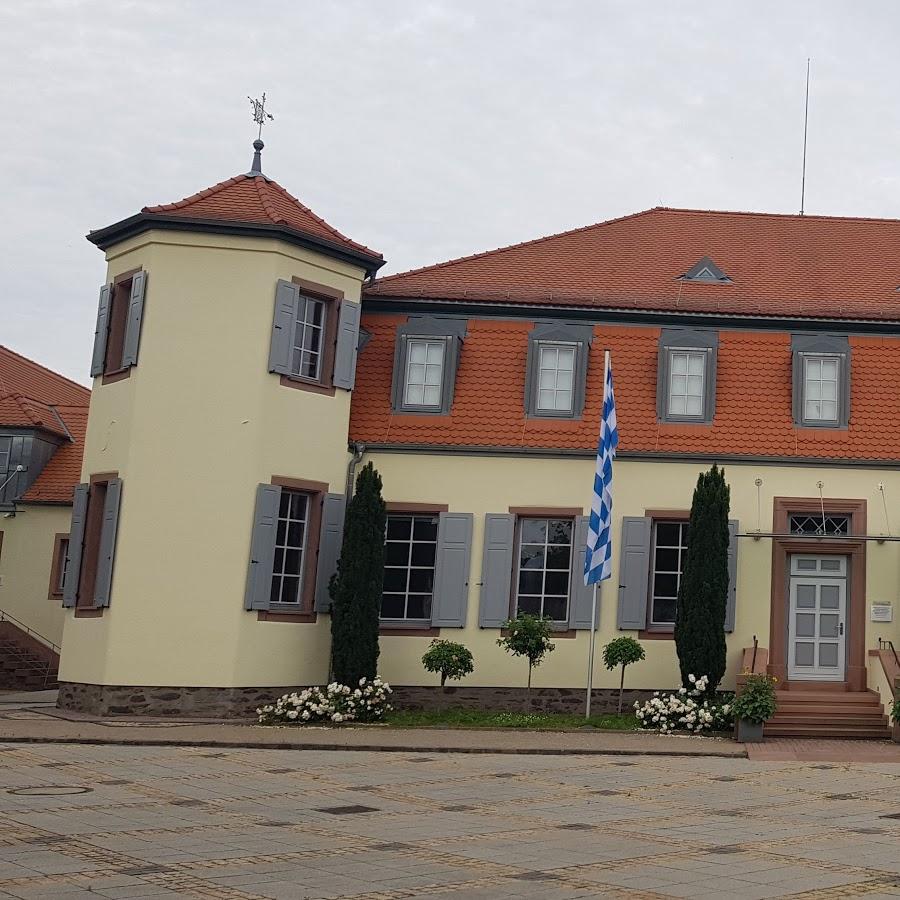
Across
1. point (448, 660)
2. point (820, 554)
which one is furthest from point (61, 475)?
point (820, 554)

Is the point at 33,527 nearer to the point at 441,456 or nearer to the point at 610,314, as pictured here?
the point at 441,456

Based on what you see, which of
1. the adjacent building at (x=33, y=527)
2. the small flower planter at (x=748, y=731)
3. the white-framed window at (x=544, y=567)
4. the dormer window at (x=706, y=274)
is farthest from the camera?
the adjacent building at (x=33, y=527)

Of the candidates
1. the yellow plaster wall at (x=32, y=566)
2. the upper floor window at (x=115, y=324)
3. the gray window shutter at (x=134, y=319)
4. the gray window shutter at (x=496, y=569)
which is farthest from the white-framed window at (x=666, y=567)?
the yellow plaster wall at (x=32, y=566)

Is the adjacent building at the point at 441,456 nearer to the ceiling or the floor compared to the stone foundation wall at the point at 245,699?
nearer to the ceiling

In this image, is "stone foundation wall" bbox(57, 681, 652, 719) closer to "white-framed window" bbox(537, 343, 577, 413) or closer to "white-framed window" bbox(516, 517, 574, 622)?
Answer: "white-framed window" bbox(516, 517, 574, 622)

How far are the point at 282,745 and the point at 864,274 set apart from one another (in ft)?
44.1

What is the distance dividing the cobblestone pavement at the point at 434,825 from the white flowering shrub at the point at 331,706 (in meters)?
3.06

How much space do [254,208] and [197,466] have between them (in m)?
4.10

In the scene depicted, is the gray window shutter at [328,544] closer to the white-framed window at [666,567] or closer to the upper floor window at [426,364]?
the upper floor window at [426,364]

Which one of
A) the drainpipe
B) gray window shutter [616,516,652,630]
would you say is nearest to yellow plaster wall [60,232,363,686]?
the drainpipe

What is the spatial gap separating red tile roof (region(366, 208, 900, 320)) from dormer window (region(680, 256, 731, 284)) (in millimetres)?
149

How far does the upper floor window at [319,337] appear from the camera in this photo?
21.0m

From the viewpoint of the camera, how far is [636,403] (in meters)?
22.2

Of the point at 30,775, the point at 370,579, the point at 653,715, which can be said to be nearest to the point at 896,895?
the point at 30,775
